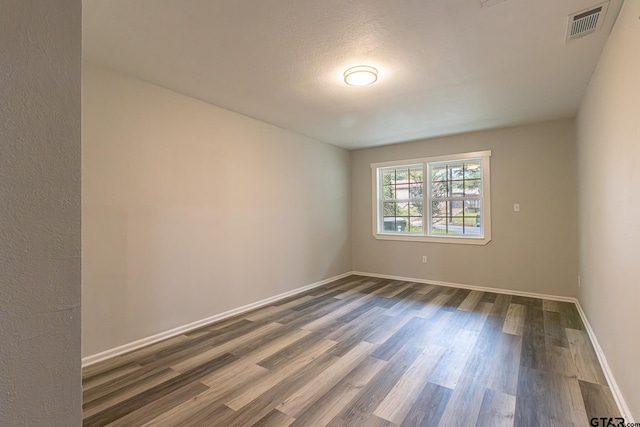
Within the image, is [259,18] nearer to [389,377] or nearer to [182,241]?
[182,241]

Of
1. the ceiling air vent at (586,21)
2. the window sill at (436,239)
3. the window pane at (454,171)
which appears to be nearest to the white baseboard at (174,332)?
the window sill at (436,239)

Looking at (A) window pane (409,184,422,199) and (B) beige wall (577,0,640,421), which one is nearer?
(B) beige wall (577,0,640,421)

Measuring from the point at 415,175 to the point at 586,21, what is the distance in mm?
3436

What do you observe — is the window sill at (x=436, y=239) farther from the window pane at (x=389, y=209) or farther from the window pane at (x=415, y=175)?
the window pane at (x=415, y=175)

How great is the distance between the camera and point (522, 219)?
4312mm

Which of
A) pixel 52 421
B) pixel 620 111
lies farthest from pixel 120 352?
pixel 620 111

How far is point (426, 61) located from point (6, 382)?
2863 millimetres

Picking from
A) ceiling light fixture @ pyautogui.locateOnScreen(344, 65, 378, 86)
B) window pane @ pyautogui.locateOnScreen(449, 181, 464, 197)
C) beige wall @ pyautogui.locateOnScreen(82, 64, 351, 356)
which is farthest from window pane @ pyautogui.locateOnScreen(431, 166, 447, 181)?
ceiling light fixture @ pyautogui.locateOnScreen(344, 65, 378, 86)

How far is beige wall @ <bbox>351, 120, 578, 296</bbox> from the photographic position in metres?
4.02

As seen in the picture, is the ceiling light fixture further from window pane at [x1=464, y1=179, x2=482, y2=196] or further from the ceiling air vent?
window pane at [x1=464, y1=179, x2=482, y2=196]

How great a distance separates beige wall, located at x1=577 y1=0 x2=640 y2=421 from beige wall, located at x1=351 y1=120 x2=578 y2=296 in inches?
45.9

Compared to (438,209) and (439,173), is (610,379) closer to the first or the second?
(438,209)

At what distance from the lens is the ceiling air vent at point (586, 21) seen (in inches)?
73.9

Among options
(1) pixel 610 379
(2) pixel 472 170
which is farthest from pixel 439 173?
(1) pixel 610 379
